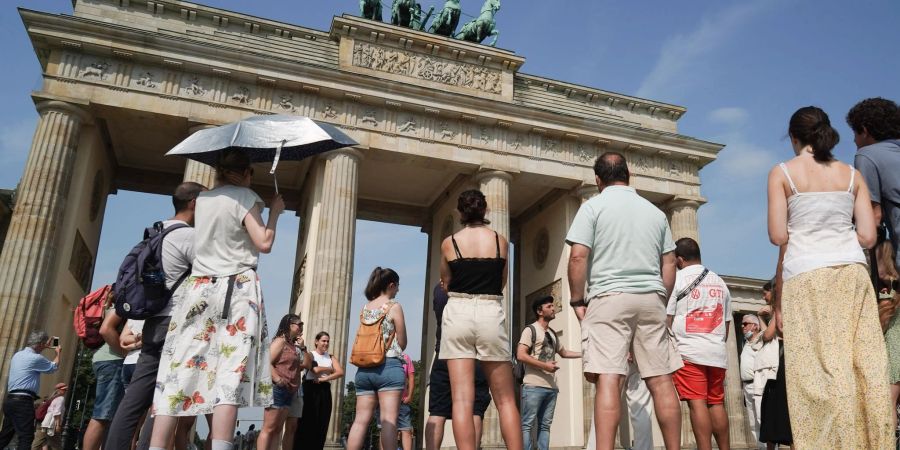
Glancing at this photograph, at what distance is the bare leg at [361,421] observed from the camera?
22.1 ft

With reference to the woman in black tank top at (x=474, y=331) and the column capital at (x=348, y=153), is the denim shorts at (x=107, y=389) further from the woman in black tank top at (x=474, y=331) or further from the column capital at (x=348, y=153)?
the column capital at (x=348, y=153)

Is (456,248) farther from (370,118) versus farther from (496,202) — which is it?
(370,118)

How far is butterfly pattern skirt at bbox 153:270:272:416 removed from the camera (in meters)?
4.00

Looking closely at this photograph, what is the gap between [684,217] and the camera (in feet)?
73.9

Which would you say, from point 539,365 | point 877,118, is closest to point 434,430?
point 539,365

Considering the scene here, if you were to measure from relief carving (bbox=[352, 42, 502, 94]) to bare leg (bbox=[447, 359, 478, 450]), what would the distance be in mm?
16919

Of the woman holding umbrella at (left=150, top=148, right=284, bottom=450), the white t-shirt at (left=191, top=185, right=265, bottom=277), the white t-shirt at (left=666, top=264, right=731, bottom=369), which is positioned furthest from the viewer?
the white t-shirt at (left=666, top=264, right=731, bottom=369)

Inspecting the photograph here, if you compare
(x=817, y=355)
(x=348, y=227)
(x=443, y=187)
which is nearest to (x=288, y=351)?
(x=817, y=355)

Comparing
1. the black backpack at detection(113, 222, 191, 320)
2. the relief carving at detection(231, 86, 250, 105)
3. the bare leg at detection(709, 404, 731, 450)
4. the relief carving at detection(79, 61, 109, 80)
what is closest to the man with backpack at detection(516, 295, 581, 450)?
the bare leg at detection(709, 404, 731, 450)

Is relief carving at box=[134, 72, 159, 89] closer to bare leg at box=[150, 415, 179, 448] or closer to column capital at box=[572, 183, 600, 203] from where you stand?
column capital at box=[572, 183, 600, 203]

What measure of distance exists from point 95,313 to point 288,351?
2.22 m

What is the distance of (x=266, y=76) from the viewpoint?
18.7 m

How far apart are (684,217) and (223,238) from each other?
20613 mm

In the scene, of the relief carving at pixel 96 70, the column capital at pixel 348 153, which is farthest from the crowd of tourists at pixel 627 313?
the relief carving at pixel 96 70
